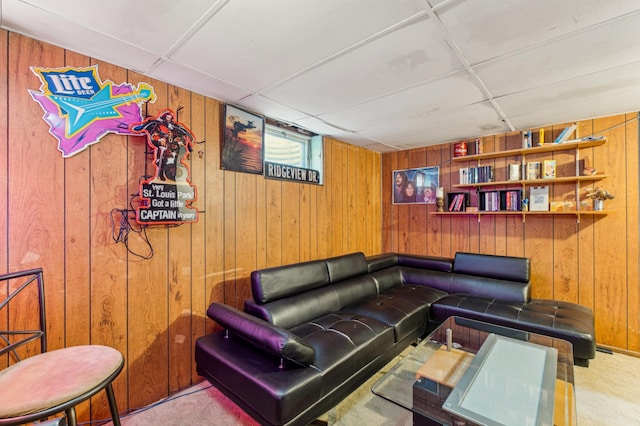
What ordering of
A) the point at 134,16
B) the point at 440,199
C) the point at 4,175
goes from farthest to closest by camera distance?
the point at 440,199, the point at 4,175, the point at 134,16

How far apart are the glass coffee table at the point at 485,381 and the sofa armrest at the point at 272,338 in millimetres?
453

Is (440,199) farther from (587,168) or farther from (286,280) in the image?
(286,280)

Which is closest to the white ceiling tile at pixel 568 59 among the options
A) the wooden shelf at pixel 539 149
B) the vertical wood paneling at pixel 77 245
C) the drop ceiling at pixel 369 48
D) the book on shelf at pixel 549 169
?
the drop ceiling at pixel 369 48

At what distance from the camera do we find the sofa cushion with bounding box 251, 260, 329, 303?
7.55ft

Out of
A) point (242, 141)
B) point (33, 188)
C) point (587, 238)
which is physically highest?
point (242, 141)

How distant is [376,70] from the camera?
77.7 inches

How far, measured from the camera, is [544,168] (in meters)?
3.20

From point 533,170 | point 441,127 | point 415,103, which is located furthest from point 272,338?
point 533,170

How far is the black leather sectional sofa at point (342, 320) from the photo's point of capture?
63.8 inches

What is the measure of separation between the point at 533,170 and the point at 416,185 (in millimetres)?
1467

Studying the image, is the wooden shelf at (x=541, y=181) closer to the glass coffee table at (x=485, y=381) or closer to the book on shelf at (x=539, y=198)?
the book on shelf at (x=539, y=198)

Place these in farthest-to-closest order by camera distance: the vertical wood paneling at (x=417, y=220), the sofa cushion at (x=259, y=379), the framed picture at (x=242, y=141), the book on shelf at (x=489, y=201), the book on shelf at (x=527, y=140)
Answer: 1. the vertical wood paneling at (x=417, y=220)
2. the book on shelf at (x=489, y=201)
3. the book on shelf at (x=527, y=140)
4. the framed picture at (x=242, y=141)
5. the sofa cushion at (x=259, y=379)

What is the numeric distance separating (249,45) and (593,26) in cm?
191

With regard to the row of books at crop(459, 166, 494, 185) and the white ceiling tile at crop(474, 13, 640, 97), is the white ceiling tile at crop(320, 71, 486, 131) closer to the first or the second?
the white ceiling tile at crop(474, 13, 640, 97)
